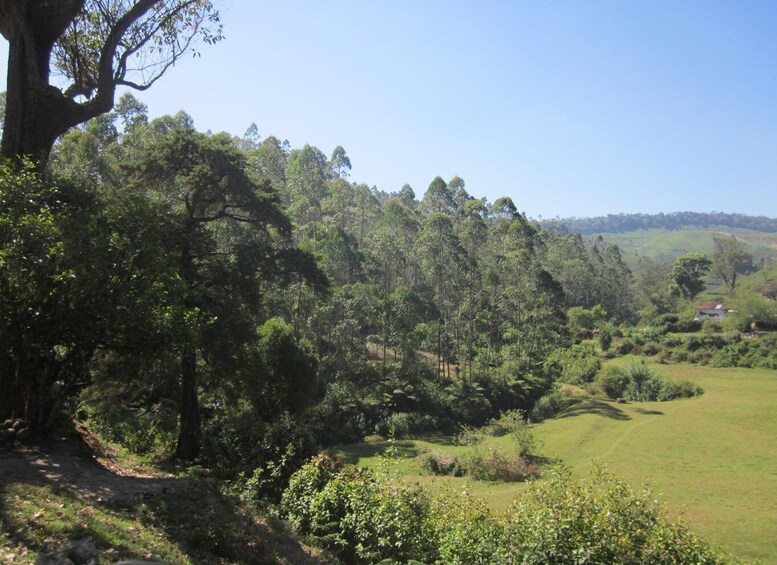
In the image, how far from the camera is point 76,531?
5.97m

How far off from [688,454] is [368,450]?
1580cm

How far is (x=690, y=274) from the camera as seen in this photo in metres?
82.9

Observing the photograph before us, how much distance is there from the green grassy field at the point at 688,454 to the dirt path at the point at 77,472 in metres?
7.83

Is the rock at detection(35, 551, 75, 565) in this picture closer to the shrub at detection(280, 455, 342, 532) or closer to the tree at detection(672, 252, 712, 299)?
the shrub at detection(280, 455, 342, 532)

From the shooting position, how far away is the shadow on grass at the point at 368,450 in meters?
25.5

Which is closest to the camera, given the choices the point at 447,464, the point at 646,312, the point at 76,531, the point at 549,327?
the point at 76,531

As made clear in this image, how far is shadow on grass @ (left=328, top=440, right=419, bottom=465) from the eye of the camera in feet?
83.6

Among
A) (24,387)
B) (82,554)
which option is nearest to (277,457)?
(24,387)

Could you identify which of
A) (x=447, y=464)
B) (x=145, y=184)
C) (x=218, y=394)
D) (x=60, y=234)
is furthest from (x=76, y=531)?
(x=447, y=464)

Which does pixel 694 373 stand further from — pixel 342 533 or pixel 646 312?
pixel 342 533

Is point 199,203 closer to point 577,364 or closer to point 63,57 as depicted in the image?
point 63,57

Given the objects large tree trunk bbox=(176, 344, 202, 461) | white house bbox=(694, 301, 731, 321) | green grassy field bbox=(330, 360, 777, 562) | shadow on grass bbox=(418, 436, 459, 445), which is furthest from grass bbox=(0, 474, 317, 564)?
white house bbox=(694, 301, 731, 321)

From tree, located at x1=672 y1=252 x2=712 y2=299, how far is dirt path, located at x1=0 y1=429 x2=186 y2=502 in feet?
291

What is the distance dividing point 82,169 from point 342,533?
2579 cm
